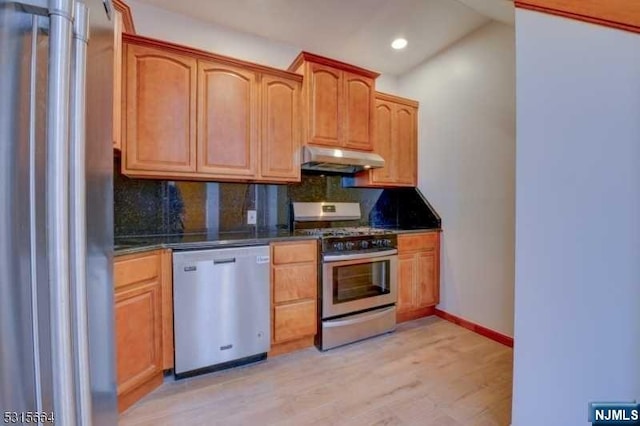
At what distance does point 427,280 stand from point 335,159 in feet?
5.25

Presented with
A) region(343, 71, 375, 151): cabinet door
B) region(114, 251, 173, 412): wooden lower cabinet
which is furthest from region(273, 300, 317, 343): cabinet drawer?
region(343, 71, 375, 151): cabinet door

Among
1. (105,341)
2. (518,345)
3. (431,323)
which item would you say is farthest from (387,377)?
(105,341)

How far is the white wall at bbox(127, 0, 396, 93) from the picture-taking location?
233 centimetres

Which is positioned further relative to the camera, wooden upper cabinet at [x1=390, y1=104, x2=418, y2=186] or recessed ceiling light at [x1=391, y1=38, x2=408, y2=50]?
wooden upper cabinet at [x1=390, y1=104, x2=418, y2=186]

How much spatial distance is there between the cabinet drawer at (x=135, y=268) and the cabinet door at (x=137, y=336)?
0.04 metres

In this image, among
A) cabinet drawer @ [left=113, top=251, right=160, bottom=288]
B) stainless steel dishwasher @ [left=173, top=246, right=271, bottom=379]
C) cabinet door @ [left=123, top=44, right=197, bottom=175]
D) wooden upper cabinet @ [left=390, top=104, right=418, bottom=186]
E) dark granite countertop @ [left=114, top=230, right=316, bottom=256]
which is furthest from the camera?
wooden upper cabinet @ [left=390, top=104, right=418, bottom=186]

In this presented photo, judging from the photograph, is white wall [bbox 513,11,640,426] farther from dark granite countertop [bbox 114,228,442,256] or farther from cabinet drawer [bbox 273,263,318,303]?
dark granite countertop [bbox 114,228,442,256]

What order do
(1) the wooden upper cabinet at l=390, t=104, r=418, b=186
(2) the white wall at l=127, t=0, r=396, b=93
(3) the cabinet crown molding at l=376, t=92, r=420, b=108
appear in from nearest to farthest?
(2) the white wall at l=127, t=0, r=396, b=93 → (3) the cabinet crown molding at l=376, t=92, r=420, b=108 → (1) the wooden upper cabinet at l=390, t=104, r=418, b=186

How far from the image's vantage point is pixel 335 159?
259 cm

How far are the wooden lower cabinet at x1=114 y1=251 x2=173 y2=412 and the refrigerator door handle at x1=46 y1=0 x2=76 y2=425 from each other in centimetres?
121

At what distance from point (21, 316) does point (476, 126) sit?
10.2ft

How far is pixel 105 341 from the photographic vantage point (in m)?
0.75

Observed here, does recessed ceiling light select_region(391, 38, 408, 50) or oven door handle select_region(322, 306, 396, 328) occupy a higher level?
recessed ceiling light select_region(391, 38, 408, 50)

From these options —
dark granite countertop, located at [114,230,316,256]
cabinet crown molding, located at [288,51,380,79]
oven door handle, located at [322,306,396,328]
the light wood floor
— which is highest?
cabinet crown molding, located at [288,51,380,79]
